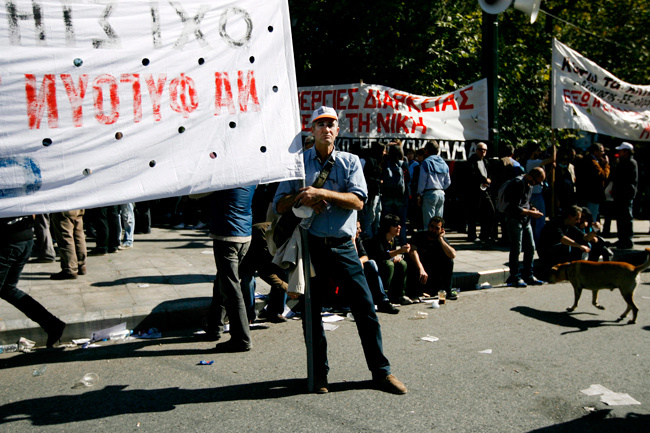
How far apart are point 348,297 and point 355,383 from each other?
26.9 inches

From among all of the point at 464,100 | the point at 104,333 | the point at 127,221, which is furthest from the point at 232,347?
the point at 464,100

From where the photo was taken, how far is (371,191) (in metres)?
9.56

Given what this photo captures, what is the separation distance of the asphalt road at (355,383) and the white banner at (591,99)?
4757 millimetres

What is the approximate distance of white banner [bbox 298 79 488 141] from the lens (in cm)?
938

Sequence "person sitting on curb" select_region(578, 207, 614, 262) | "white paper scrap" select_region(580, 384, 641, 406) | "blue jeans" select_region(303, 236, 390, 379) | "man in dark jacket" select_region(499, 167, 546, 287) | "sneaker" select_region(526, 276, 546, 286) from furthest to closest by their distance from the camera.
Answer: "person sitting on curb" select_region(578, 207, 614, 262) < "sneaker" select_region(526, 276, 546, 286) < "man in dark jacket" select_region(499, 167, 546, 287) < "blue jeans" select_region(303, 236, 390, 379) < "white paper scrap" select_region(580, 384, 641, 406)

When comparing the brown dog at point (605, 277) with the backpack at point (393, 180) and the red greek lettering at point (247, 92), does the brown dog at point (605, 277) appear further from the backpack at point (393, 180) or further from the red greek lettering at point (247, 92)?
the red greek lettering at point (247, 92)

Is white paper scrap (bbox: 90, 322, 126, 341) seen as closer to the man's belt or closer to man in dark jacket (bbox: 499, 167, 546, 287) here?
the man's belt

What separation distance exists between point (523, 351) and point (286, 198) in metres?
2.65

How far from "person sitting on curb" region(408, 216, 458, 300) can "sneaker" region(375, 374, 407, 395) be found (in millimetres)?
3289

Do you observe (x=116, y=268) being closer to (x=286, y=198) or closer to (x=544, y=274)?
(x=286, y=198)

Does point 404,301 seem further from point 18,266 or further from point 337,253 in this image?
point 18,266

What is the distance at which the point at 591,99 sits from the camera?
400 inches

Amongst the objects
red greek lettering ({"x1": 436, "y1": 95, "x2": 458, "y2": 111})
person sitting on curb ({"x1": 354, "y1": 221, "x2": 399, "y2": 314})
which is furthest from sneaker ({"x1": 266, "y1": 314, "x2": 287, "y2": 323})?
red greek lettering ({"x1": 436, "y1": 95, "x2": 458, "y2": 111})

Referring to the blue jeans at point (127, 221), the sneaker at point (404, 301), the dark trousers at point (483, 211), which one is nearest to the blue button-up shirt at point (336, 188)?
the sneaker at point (404, 301)
